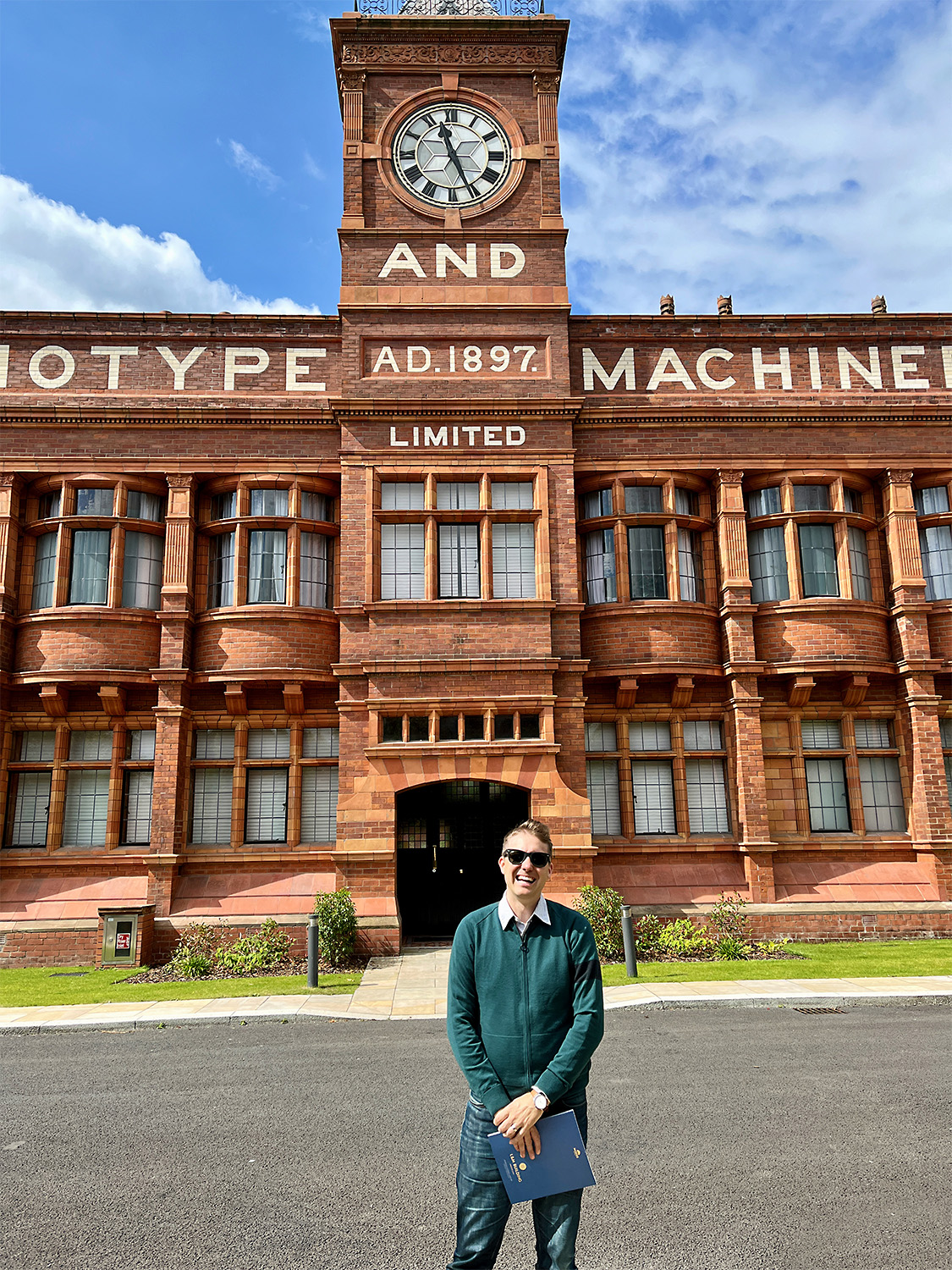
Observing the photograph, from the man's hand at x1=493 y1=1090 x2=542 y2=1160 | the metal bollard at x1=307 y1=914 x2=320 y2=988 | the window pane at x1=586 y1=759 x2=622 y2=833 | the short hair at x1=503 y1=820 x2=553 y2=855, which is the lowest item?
the metal bollard at x1=307 y1=914 x2=320 y2=988

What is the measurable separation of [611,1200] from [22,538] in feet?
56.1

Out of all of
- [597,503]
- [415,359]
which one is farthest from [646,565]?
[415,359]

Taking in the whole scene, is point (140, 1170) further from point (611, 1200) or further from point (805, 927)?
point (805, 927)

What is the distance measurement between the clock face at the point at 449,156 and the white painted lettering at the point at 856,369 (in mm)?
8237

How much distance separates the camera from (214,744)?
18188 mm

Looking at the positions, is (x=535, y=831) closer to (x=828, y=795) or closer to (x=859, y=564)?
(x=828, y=795)

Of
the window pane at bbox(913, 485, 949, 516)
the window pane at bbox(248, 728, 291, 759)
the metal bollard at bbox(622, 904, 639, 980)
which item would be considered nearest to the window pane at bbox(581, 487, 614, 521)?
the window pane at bbox(913, 485, 949, 516)

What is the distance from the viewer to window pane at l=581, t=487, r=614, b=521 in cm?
1878

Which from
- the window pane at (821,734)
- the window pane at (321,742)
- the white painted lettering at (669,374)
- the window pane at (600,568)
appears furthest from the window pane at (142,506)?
the window pane at (821,734)

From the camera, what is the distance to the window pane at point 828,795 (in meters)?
18.4

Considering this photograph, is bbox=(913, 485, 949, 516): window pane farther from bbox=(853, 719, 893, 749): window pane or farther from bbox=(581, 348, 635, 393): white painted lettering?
bbox=(581, 348, 635, 393): white painted lettering

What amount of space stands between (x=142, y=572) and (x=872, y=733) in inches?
606

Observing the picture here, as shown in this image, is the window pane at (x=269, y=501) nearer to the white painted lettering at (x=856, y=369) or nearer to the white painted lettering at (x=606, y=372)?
the white painted lettering at (x=606, y=372)

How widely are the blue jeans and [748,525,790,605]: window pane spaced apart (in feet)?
52.7
